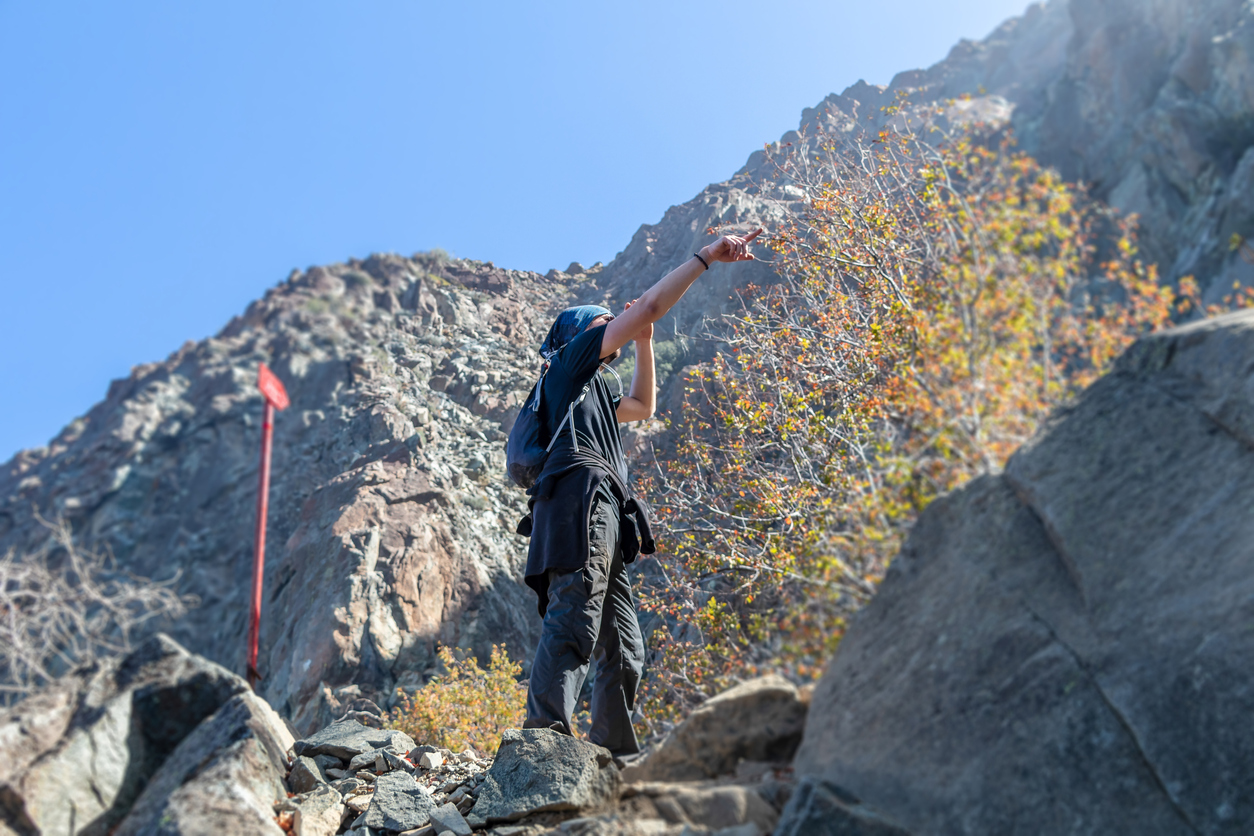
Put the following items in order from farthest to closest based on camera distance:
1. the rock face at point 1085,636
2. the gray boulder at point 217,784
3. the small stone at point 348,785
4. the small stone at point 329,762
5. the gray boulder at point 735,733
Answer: the small stone at point 329,762 → the small stone at point 348,785 → the gray boulder at point 735,733 → the gray boulder at point 217,784 → the rock face at point 1085,636

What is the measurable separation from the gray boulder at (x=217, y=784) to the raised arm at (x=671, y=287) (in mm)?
1729

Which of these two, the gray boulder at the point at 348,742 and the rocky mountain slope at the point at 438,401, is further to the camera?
the rocky mountain slope at the point at 438,401

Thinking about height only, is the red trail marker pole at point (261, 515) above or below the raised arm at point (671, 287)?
above

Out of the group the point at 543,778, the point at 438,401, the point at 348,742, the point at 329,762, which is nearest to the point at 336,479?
the point at 438,401

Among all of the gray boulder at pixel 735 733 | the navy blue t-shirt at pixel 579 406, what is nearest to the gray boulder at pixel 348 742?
the navy blue t-shirt at pixel 579 406

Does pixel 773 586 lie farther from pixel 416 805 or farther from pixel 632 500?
pixel 416 805

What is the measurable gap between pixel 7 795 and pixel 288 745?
1.50 m

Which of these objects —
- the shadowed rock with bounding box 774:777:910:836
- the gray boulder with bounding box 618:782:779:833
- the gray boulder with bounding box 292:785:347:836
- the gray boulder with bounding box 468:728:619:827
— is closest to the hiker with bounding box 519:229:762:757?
the gray boulder with bounding box 468:728:619:827

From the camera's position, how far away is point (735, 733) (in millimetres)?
2080

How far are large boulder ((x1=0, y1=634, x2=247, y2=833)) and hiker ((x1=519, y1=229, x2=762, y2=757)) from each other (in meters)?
1.08

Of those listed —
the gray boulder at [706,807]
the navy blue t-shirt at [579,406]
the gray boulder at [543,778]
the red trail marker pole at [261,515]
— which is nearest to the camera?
the gray boulder at [706,807]

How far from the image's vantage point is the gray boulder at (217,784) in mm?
1879

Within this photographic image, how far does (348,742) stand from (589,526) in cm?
194

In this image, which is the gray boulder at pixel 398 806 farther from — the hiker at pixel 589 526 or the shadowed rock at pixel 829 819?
the shadowed rock at pixel 829 819
